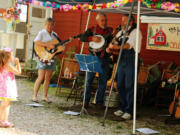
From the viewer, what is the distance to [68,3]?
699 centimetres

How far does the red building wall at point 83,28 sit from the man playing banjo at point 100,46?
2.83 meters

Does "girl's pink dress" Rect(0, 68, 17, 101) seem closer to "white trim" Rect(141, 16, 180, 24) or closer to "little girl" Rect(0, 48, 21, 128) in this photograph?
"little girl" Rect(0, 48, 21, 128)

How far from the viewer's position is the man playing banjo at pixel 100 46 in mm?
6102

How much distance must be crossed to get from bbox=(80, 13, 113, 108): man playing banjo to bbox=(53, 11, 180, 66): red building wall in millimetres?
2825

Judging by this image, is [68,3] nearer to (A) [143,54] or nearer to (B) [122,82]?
(B) [122,82]

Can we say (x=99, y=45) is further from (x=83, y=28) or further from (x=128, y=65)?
(x=83, y=28)

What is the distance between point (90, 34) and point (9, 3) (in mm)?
6524

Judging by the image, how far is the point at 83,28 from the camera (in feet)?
34.3

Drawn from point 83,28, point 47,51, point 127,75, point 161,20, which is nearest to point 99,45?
point 127,75

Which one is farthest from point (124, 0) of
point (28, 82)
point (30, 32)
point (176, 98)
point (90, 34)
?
point (30, 32)

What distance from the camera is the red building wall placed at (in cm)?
865

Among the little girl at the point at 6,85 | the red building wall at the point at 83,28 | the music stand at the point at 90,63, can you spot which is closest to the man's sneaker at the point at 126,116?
the music stand at the point at 90,63

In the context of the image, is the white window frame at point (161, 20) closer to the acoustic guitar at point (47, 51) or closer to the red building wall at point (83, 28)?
the red building wall at point (83, 28)

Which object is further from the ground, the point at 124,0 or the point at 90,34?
the point at 124,0
